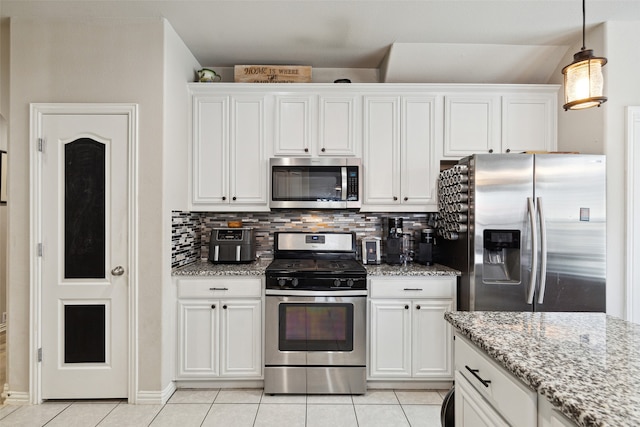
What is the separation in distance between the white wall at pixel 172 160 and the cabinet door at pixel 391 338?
1.51 meters

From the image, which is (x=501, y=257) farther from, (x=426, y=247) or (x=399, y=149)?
(x=399, y=149)

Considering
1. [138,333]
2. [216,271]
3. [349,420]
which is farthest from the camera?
[216,271]

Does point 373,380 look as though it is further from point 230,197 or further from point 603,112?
point 603,112

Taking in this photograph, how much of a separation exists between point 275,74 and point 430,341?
2.54 metres

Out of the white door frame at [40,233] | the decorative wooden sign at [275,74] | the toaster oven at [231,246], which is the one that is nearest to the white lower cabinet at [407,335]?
the toaster oven at [231,246]

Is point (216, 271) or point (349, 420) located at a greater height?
point (216, 271)

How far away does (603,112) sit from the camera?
2545 mm

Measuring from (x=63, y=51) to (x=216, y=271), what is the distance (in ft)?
6.25

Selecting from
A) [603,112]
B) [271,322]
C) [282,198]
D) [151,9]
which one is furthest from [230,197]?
[603,112]

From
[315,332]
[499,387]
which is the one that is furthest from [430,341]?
[499,387]

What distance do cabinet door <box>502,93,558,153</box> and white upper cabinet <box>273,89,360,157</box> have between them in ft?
4.24

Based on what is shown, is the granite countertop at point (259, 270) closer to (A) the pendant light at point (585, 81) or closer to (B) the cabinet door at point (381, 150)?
(B) the cabinet door at point (381, 150)

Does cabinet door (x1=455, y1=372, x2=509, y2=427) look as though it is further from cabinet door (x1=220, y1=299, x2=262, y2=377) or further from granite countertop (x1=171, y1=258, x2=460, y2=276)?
cabinet door (x1=220, y1=299, x2=262, y2=377)

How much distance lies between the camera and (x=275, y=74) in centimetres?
303
